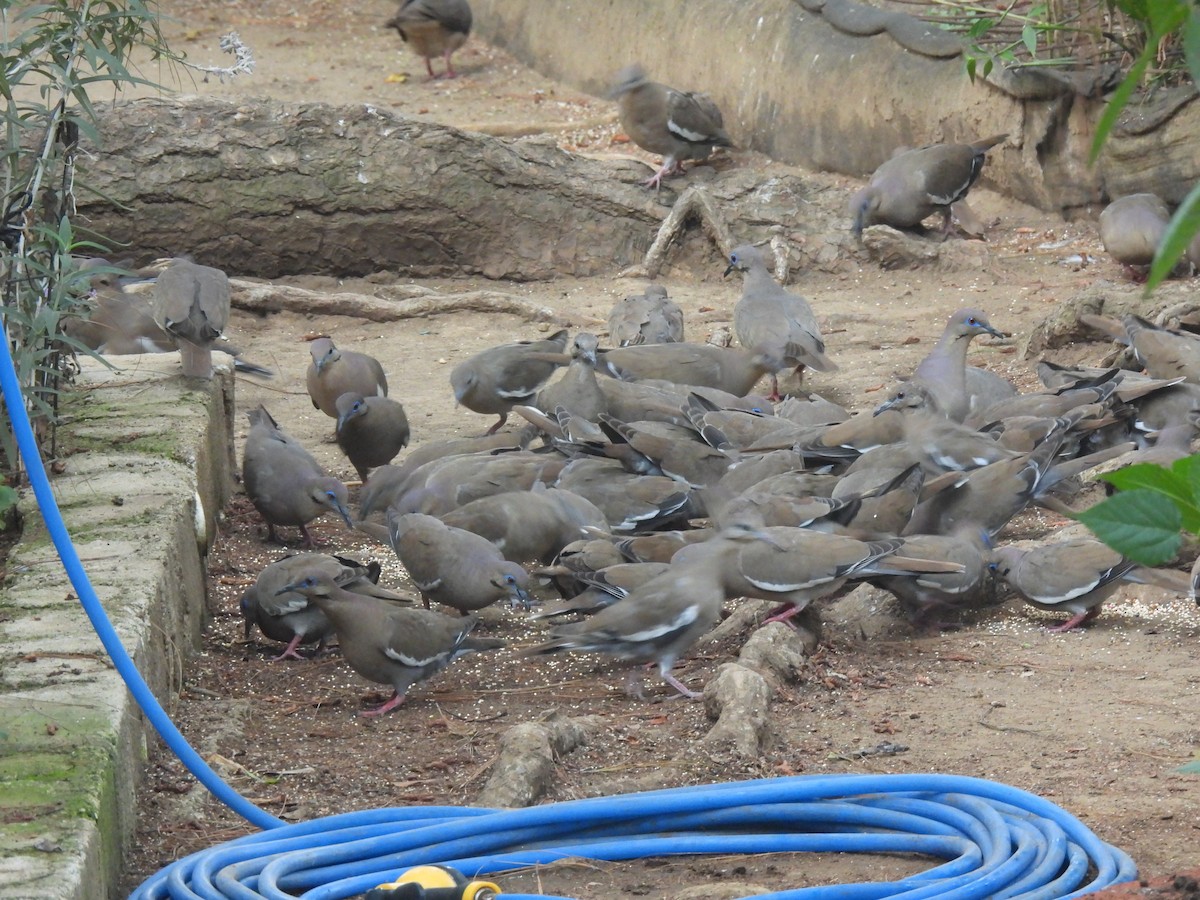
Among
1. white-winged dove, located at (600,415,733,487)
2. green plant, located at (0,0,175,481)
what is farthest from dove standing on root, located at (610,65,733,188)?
green plant, located at (0,0,175,481)

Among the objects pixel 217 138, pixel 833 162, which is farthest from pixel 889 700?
pixel 833 162

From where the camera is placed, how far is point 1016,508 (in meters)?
5.92

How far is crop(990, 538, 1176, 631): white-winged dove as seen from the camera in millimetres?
5125

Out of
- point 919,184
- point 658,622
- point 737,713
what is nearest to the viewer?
point 737,713

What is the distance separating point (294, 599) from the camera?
17.2 feet

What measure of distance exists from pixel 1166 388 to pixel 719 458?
1.97 metres

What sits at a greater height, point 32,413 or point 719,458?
point 32,413

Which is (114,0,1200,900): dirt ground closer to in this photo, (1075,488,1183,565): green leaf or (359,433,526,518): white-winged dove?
(359,433,526,518): white-winged dove

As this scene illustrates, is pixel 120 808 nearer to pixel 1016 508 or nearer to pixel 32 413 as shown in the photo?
A: pixel 32 413

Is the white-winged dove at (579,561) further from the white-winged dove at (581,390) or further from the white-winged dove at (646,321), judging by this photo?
the white-winged dove at (646,321)

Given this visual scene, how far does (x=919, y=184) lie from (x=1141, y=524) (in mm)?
9774

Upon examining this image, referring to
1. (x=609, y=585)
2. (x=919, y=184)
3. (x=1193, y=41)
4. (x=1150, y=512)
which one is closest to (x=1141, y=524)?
(x=1150, y=512)

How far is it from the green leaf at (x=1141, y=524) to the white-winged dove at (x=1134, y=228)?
27.9ft

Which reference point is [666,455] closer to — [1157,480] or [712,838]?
[712,838]
